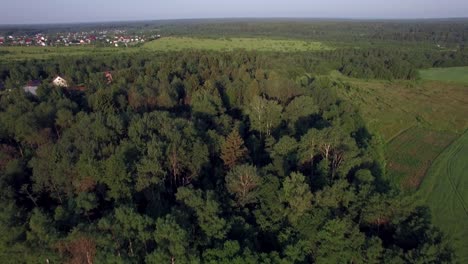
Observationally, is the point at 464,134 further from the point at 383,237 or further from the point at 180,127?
the point at 180,127

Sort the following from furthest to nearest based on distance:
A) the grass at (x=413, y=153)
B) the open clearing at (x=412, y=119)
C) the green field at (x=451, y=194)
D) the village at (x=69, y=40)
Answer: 1. the village at (x=69, y=40)
2. the open clearing at (x=412, y=119)
3. the grass at (x=413, y=153)
4. the green field at (x=451, y=194)

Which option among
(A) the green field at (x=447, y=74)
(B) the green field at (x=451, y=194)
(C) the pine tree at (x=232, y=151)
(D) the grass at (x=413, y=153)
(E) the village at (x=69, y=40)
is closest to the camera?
(B) the green field at (x=451, y=194)

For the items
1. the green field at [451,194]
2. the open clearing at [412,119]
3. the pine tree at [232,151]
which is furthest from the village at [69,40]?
the green field at [451,194]

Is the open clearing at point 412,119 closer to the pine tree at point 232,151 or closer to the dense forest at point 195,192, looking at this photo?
the dense forest at point 195,192

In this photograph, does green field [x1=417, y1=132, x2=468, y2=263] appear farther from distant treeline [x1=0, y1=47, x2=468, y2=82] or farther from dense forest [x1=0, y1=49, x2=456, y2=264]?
distant treeline [x1=0, y1=47, x2=468, y2=82]

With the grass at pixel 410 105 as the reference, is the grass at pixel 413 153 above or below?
below

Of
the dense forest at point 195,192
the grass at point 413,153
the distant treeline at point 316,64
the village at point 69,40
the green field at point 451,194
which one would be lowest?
the green field at point 451,194

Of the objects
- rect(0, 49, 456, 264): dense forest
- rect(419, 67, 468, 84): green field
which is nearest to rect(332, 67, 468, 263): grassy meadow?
rect(419, 67, 468, 84): green field
